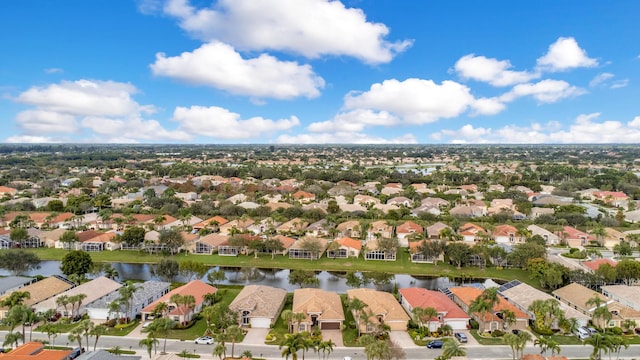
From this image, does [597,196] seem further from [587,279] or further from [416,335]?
[416,335]

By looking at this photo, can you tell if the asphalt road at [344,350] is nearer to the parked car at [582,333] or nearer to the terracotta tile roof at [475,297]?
the parked car at [582,333]

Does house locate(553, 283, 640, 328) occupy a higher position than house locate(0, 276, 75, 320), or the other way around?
house locate(0, 276, 75, 320)

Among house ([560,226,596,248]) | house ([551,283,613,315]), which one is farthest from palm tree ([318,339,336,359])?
house ([560,226,596,248])

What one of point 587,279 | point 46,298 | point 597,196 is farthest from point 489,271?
point 597,196

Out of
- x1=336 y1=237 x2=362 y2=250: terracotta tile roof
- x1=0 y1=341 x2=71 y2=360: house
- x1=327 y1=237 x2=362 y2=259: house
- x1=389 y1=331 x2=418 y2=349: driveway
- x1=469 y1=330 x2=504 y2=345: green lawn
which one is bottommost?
x1=469 y1=330 x2=504 y2=345: green lawn

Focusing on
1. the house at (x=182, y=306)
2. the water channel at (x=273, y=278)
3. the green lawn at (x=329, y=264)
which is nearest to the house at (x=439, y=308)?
the water channel at (x=273, y=278)

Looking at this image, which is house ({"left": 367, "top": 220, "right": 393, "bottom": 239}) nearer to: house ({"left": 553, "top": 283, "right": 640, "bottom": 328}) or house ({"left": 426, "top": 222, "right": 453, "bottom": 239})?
house ({"left": 426, "top": 222, "right": 453, "bottom": 239})
